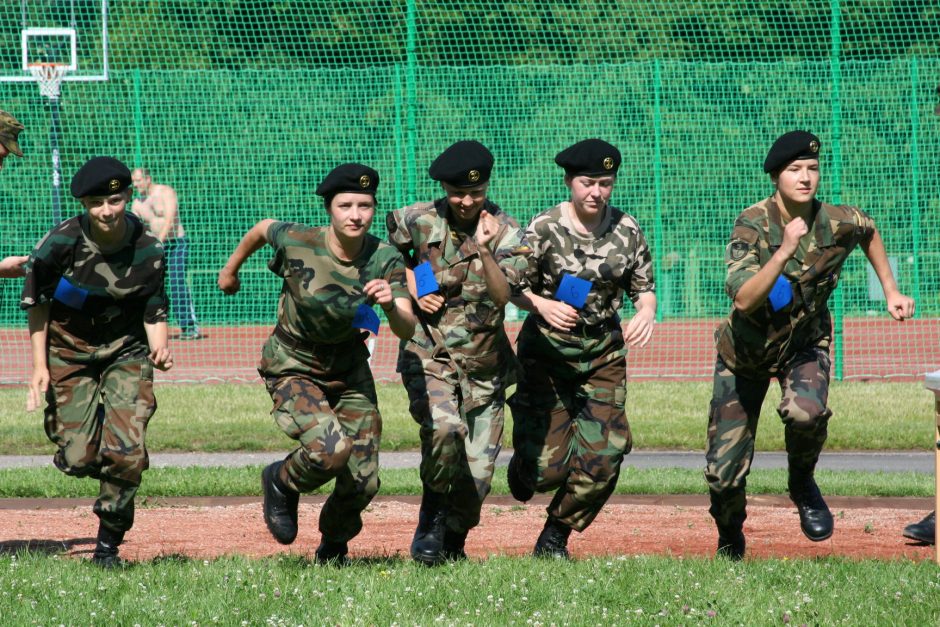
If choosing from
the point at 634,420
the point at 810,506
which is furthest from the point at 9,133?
the point at 634,420

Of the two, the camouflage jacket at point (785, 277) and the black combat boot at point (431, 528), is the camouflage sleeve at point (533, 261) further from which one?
the black combat boot at point (431, 528)

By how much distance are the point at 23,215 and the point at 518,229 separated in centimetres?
1157

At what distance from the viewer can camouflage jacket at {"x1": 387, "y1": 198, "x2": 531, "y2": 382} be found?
22.8ft

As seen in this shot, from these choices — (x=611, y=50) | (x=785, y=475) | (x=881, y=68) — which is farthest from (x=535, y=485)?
(x=611, y=50)

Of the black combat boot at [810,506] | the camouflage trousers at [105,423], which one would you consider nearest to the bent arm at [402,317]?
the camouflage trousers at [105,423]

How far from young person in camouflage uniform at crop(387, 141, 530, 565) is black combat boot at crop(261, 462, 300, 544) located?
0.65m

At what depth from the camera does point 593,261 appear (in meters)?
7.07

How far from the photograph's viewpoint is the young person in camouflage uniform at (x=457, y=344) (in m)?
6.83

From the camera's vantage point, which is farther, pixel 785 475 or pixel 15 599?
pixel 785 475

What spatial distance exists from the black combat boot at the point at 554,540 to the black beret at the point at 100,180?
2.83 meters

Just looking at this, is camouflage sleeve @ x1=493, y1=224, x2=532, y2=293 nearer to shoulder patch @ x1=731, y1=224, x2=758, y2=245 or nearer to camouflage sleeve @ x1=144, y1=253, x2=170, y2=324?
shoulder patch @ x1=731, y1=224, x2=758, y2=245

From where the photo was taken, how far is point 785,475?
10.2 m

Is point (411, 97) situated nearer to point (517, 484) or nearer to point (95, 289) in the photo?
point (517, 484)

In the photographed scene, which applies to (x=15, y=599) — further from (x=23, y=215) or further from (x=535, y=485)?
(x=23, y=215)
